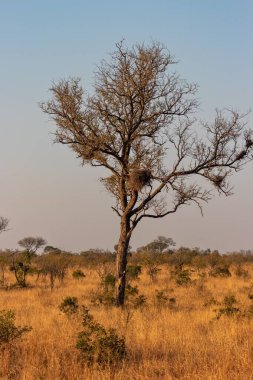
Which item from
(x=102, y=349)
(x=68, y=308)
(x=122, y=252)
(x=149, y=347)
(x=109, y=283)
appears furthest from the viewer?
(x=109, y=283)

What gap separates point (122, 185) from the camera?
53.9ft

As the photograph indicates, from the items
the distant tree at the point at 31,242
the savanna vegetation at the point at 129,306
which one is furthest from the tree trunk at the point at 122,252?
the distant tree at the point at 31,242

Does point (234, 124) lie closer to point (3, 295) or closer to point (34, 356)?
point (34, 356)

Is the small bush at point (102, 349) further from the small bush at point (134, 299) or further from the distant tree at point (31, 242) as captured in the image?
the distant tree at point (31, 242)

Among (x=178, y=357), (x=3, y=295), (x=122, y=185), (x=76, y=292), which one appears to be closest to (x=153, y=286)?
(x=76, y=292)

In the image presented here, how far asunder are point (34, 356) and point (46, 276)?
22.7 meters

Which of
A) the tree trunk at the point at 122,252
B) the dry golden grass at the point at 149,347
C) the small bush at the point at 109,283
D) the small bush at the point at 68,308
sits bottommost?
the dry golden grass at the point at 149,347

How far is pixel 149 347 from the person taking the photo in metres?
8.86

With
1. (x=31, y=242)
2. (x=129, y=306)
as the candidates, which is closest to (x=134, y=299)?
(x=129, y=306)

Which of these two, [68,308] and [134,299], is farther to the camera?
[134,299]

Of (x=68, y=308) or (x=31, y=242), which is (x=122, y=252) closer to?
(x=68, y=308)

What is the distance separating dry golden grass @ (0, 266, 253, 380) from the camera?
6.95 meters

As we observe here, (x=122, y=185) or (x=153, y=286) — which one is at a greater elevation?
(x=122, y=185)

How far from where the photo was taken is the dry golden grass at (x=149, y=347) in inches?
274
